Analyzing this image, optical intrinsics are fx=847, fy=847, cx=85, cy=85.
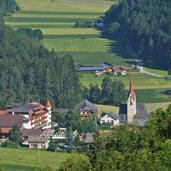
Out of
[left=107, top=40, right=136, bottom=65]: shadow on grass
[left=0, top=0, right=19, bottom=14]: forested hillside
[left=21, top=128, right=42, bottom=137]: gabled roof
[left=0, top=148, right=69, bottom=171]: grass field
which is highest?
[left=0, top=148, right=69, bottom=171]: grass field

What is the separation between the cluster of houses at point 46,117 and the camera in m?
42.2

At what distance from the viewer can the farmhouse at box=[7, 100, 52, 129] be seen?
45678mm

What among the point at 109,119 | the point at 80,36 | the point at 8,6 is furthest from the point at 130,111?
the point at 8,6

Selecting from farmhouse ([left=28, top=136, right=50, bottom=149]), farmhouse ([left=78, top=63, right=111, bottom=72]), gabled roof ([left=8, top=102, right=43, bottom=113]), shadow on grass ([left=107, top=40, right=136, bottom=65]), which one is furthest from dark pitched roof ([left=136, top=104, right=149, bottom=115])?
shadow on grass ([left=107, top=40, right=136, bottom=65])

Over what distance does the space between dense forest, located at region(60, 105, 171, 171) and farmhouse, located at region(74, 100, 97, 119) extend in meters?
29.5

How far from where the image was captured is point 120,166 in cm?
1584

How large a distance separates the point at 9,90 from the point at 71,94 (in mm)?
4174

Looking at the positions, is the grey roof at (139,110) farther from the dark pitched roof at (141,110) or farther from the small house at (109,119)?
the small house at (109,119)

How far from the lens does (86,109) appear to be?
48.6m

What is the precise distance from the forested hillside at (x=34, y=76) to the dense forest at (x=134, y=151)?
32.3 metres

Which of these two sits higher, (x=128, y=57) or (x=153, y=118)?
(x=153, y=118)

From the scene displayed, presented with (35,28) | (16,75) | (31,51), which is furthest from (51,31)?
(16,75)

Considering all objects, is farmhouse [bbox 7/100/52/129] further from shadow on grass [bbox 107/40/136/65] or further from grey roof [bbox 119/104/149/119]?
shadow on grass [bbox 107/40/136/65]

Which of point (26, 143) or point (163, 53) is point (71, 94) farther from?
point (163, 53)
